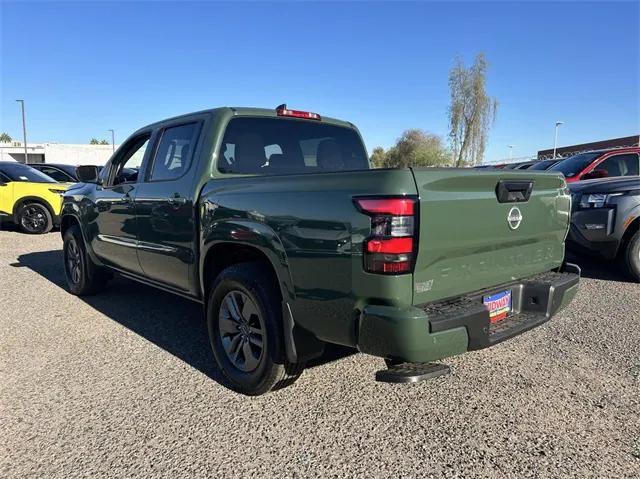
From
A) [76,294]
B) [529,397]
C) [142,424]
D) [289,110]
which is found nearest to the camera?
[142,424]

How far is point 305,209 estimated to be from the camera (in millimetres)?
2709

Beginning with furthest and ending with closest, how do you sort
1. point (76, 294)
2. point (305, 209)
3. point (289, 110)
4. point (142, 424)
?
point (76, 294), point (289, 110), point (142, 424), point (305, 209)

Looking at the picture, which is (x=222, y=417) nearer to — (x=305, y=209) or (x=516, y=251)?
(x=305, y=209)

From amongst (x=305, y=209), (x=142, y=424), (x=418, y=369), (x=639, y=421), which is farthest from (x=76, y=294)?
(x=639, y=421)

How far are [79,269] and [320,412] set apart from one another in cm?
420

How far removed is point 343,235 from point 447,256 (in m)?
0.58

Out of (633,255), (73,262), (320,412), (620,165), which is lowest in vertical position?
(320,412)

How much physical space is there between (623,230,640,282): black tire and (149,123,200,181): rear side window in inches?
211

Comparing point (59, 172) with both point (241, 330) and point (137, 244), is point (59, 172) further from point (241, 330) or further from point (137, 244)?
point (241, 330)

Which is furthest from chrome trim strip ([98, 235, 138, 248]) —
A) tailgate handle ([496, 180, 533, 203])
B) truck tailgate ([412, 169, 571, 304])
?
tailgate handle ([496, 180, 533, 203])

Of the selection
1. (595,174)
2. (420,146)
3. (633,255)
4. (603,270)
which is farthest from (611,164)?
(420,146)

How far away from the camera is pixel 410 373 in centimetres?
249

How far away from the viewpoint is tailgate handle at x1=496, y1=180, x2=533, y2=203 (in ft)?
A: 9.30

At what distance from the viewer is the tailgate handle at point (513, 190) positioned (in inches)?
112
